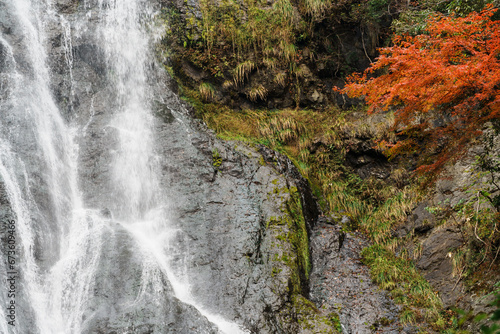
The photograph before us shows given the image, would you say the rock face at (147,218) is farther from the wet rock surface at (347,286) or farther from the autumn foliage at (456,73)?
the autumn foliage at (456,73)

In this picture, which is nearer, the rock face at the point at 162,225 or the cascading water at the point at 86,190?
the cascading water at the point at 86,190

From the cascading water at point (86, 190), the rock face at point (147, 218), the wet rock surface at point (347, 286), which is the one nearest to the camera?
the cascading water at point (86, 190)

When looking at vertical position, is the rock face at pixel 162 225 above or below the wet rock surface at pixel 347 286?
above

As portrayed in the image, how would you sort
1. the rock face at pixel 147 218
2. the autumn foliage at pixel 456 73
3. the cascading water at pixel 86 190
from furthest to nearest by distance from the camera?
the rock face at pixel 147 218
the cascading water at pixel 86 190
the autumn foliage at pixel 456 73

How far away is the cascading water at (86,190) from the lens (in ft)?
18.7

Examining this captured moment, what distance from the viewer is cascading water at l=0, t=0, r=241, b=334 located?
570 centimetres

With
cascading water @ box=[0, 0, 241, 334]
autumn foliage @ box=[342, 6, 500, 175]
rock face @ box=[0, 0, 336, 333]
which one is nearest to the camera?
autumn foliage @ box=[342, 6, 500, 175]

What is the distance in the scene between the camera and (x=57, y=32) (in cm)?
998

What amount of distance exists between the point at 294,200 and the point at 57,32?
332 inches

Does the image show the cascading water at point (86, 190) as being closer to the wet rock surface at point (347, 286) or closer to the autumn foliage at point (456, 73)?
the wet rock surface at point (347, 286)

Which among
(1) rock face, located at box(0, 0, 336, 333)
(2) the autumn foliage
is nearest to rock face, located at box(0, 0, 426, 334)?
(1) rock face, located at box(0, 0, 336, 333)

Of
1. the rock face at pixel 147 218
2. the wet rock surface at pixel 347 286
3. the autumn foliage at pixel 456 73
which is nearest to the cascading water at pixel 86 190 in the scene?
the rock face at pixel 147 218

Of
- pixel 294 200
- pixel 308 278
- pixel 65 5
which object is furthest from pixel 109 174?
pixel 65 5

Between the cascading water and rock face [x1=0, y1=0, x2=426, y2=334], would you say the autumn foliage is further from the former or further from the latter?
the cascading water
